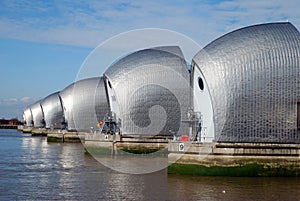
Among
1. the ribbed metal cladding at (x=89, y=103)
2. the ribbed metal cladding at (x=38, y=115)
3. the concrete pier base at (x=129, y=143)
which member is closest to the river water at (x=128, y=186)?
the concrete pier base at (x=129, y=143)

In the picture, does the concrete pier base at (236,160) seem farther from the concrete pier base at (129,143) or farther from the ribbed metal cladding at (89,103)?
the ribbed metal cladding at (89,103)

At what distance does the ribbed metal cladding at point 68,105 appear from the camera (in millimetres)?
75312

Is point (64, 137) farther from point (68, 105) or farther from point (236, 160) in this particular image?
point (236, 160)

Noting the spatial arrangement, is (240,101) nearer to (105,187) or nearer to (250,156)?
(250,156)

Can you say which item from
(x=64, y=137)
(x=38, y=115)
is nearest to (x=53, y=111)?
(x=38, y=115)

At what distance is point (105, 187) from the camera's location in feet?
79.5

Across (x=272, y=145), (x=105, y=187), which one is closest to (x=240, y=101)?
(x=272, y=145)

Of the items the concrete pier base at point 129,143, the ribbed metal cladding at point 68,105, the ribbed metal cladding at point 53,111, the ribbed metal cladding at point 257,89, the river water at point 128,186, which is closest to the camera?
the river water at point 128,186

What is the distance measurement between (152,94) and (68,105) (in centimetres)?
3385

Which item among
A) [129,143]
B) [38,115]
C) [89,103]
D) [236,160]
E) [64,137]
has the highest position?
[38,115]

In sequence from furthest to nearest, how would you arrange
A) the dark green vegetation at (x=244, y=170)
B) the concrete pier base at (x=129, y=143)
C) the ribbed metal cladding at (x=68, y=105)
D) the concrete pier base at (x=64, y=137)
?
the ribbed metal cladding at (x=68, y=105)
the concrete pier base at (x=64, y=137)
the concrete pier base at (x=129, y=143)
the dark green vegetation at (x=244, y=170)

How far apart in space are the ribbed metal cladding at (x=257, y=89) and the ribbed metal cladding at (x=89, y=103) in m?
36.5

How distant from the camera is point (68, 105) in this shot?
77.4 meters

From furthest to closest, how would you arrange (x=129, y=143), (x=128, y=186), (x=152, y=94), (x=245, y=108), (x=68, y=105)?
(x=68, y=105), (x=152, y=94), (x=129, y=143), (x=245, y=108), (x=128, y=186)
